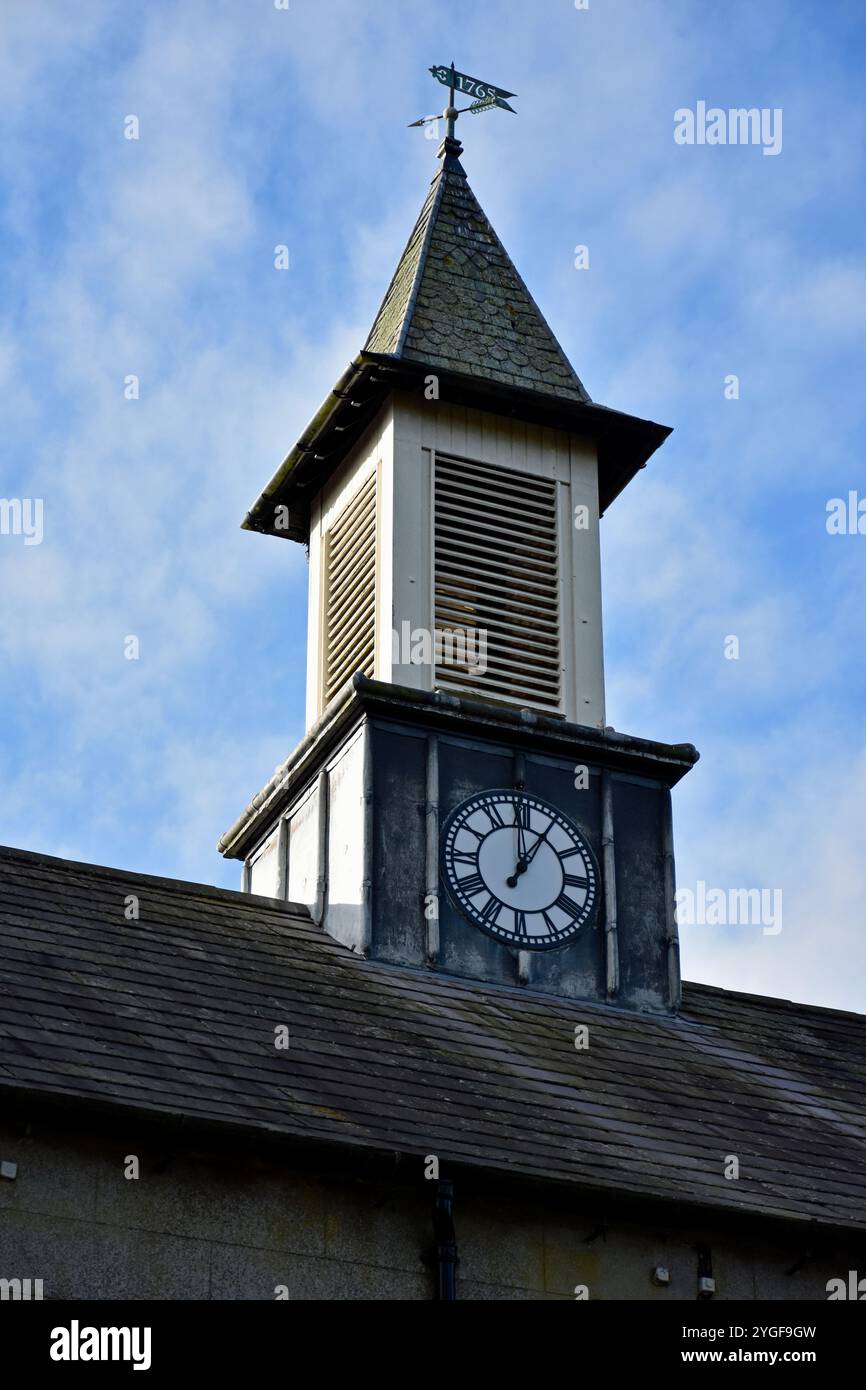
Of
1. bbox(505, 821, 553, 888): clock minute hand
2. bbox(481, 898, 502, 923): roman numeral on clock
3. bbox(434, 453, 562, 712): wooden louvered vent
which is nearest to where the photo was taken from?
bbox(481, 898, 502, 923): roman numeral on clock

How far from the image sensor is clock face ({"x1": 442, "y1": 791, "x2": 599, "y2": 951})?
24.0 m

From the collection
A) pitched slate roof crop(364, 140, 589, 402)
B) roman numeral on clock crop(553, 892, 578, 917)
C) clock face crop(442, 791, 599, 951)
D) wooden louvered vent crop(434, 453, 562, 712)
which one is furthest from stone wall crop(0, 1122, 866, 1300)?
pitched slate roof crop(364, 140, 589, 402)

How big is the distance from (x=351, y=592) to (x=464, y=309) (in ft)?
11.7

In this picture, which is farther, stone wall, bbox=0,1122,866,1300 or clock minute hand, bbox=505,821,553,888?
clock minute hand, bbox=505,821,553,888

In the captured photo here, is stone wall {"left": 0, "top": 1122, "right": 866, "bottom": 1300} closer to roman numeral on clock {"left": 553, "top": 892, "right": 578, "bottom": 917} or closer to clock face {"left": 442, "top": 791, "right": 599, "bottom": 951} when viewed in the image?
clock face {"left": 442, "top": 791, "right": 599, "bottom": 951}

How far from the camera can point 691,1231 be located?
64.3 ft

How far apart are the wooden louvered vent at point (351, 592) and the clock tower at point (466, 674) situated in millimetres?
37

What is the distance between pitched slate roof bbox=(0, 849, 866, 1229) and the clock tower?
0.75 m

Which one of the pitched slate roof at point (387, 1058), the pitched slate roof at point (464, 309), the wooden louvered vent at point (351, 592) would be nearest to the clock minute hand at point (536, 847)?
the pitched slate roof at point (387, 1058)

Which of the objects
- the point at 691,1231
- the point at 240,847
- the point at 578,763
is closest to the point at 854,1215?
the point at 691,1231

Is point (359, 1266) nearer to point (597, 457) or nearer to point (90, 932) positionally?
point (90, 932)

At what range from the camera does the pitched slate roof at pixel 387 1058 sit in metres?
18.9

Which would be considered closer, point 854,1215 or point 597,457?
point 854,1215
